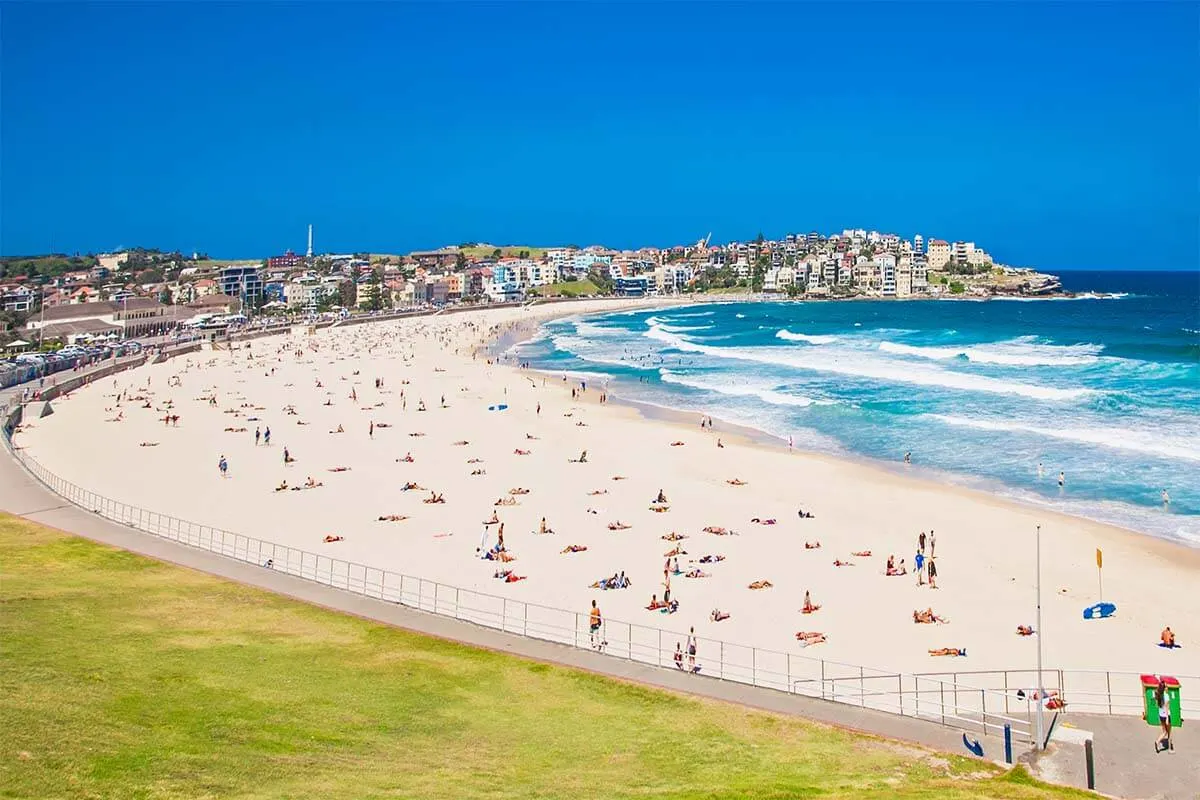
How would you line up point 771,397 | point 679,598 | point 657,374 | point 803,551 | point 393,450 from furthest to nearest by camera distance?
point 657,374, point 771,397, point 393,450, point 803,551, point 679,598

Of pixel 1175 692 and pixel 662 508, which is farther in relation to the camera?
pixel 662 508

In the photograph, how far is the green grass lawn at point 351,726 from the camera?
1056cm

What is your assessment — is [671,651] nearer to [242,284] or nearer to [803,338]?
[803,338]

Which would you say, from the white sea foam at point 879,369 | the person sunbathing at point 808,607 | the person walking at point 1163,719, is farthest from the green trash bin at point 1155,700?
the white sea foam at point 879,369

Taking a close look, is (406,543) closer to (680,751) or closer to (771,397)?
(680,751)

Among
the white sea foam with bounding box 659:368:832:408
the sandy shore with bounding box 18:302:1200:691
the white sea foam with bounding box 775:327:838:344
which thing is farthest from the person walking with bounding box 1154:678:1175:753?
the white sea foam with bounding box 775:327:838:344

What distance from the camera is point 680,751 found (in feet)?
38.7

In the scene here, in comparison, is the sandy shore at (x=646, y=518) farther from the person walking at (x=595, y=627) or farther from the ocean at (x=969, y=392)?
the ocean at (x=969, y=392)

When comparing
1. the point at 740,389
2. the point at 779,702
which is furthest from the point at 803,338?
the point at 779,702

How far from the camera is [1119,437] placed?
37125 millimetres

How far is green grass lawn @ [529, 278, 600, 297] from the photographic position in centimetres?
18275

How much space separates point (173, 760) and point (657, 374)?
55013 mm

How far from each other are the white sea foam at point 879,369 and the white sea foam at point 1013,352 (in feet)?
15.9

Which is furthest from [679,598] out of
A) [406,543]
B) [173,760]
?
[173,760]
